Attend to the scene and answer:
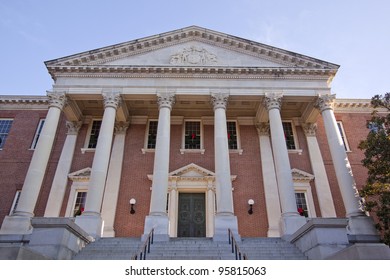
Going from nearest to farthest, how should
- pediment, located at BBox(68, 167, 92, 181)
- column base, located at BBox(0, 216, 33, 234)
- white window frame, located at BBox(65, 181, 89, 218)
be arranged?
column base, located at BBox(0, 216, 33, 234), white window frame, located at BBox(65, 181, 89, 218), pediment, located at BBox(68, 167, 92, 181)

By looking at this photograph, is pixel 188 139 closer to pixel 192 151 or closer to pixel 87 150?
pixel 192 151

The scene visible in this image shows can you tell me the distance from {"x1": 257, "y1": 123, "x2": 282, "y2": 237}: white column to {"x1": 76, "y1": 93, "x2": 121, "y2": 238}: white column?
32.9 feet

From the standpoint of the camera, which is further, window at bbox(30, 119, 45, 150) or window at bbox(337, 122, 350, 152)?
window at bbox(30, 119, 45, 150)

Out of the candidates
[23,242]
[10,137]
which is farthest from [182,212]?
[10,137]

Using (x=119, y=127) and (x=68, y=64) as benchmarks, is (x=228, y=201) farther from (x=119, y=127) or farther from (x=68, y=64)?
(x=68, y=64)

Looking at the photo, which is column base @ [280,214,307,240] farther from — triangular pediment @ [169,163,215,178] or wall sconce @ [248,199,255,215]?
triangular pediment @ [169,163,215,178]

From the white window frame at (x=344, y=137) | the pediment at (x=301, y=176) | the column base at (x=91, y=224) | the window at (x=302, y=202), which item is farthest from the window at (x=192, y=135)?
the white window frame at (x=344, y=137)

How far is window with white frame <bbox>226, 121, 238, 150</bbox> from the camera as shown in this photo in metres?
22.2

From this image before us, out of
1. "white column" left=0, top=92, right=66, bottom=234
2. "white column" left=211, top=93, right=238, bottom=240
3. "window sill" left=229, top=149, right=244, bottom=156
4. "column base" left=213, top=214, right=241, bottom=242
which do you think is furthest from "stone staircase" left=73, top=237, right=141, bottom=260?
"window sill" left=229, top=149, right=244, bottom=156

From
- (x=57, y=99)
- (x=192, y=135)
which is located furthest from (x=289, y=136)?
(x=57, y=99)

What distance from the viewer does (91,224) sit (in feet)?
49.3

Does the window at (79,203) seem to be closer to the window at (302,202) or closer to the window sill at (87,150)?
the window sill at (87,150)

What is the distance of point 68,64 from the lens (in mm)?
19625

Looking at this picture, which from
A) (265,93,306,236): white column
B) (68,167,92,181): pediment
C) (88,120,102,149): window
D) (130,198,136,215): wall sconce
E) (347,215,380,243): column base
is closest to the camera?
(347,215,380,243): column base
